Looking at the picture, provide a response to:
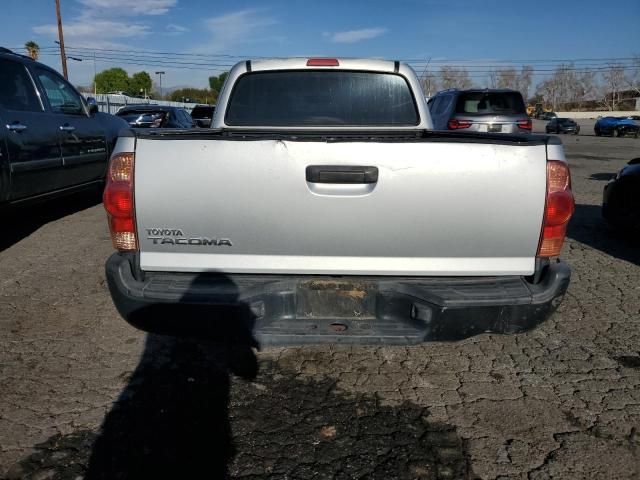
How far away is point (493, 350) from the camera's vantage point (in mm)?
3369

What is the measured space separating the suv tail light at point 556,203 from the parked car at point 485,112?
31.6ft

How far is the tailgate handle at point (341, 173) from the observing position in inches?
93.1

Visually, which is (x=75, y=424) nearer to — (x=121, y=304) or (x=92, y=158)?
(x=121, y=304)

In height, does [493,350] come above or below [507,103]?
below

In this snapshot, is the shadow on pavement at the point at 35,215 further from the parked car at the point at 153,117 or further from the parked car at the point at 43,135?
the parked car at the point at 153,117

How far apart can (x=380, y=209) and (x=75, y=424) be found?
1803mm

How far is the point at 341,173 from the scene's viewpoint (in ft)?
7.76

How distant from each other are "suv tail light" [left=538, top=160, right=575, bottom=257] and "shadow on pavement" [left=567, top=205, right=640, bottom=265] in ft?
11.8

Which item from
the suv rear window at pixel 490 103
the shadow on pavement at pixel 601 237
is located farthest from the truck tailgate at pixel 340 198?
the suv rear window at pixel 490 103

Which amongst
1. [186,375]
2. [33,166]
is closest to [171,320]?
[186,375]

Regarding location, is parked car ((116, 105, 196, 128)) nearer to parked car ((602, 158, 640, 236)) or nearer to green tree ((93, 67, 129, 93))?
parked car ((602, 158, 640, 236))

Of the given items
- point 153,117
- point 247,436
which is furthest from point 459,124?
point 247,436

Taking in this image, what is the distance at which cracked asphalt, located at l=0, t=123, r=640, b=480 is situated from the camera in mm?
2229

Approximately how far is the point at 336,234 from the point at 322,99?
1.73m
